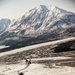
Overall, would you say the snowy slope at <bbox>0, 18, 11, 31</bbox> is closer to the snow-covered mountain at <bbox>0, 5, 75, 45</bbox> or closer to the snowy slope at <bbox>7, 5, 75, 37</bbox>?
the snowy slope at <bbox>7, 5, 75, 37</bbox>

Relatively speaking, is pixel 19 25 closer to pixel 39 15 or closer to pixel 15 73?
pixel 39 15

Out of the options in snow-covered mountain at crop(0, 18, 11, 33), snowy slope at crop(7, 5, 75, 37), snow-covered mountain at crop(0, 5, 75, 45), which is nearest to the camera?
snow-covered mountain at crop(0, 5, 75, 45)

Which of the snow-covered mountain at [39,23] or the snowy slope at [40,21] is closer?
the snow-covered mountain at [39,23]

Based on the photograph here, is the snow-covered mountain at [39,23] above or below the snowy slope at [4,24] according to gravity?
below

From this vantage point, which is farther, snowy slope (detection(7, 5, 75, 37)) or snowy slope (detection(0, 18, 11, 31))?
snowy slope (detection(0, 18, 11, 31))

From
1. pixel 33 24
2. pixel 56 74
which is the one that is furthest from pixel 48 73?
pixel 33 24

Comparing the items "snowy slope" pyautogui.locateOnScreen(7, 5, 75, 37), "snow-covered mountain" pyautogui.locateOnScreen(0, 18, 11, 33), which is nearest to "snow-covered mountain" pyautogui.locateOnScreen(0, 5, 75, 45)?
"snowy slope" pyautogui.locateOnScreen(7, 5, 75, 37)

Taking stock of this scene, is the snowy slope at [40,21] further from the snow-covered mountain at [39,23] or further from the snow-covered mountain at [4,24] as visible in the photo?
the snow-covered mountain at [4,24]

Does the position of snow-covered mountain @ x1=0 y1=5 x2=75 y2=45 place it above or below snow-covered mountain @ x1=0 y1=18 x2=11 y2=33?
below

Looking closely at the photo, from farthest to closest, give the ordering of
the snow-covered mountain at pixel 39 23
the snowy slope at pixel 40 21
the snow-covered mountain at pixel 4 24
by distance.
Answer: the snow-covered mountain at pixel 4 24 → the snowy slope at pixel 40 21 → the snow-covered mountain at pixel 39 23

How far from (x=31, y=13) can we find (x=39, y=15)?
12.3 ft

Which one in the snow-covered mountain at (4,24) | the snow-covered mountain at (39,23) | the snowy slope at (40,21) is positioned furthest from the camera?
the snow-covered mountain at (4,24)

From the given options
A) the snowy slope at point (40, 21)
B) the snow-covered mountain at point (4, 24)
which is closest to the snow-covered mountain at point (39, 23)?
the snowy slope at point (40, 21)

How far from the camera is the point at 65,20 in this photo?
221 feet
